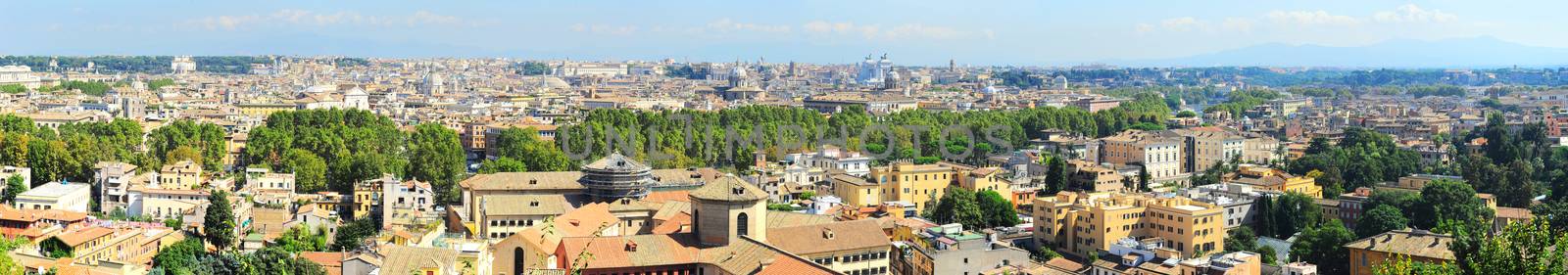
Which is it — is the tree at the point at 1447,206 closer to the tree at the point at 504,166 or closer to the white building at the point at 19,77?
the tree at the point at 504,166

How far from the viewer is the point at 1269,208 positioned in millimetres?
24703

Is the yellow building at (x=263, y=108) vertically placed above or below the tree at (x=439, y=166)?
above

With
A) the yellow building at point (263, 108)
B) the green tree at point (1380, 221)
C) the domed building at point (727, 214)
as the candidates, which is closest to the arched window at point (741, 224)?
the domed building at point (727, 214)

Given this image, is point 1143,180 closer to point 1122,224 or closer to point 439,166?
point 1122,224

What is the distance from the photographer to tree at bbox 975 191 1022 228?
24469 millimetres

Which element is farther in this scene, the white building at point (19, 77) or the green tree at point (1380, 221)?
the white building at point (19, 77)

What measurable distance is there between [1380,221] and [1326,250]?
2559mm

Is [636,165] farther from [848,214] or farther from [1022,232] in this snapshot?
[1022,232]

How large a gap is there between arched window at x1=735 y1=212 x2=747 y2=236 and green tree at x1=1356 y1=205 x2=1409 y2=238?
11202 millimetres

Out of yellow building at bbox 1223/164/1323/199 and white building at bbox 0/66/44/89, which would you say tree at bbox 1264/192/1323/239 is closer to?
yellow building at bbox 1223/164/1323/199

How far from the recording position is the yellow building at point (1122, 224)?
22.3 metres

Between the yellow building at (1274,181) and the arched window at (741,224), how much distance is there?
14.9m

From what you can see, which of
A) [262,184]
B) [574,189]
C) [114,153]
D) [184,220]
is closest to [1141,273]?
[574,189]

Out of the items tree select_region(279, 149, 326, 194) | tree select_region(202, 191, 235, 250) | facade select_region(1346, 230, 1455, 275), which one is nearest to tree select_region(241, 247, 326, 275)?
tree select_region(202, 191, 235, 250)
